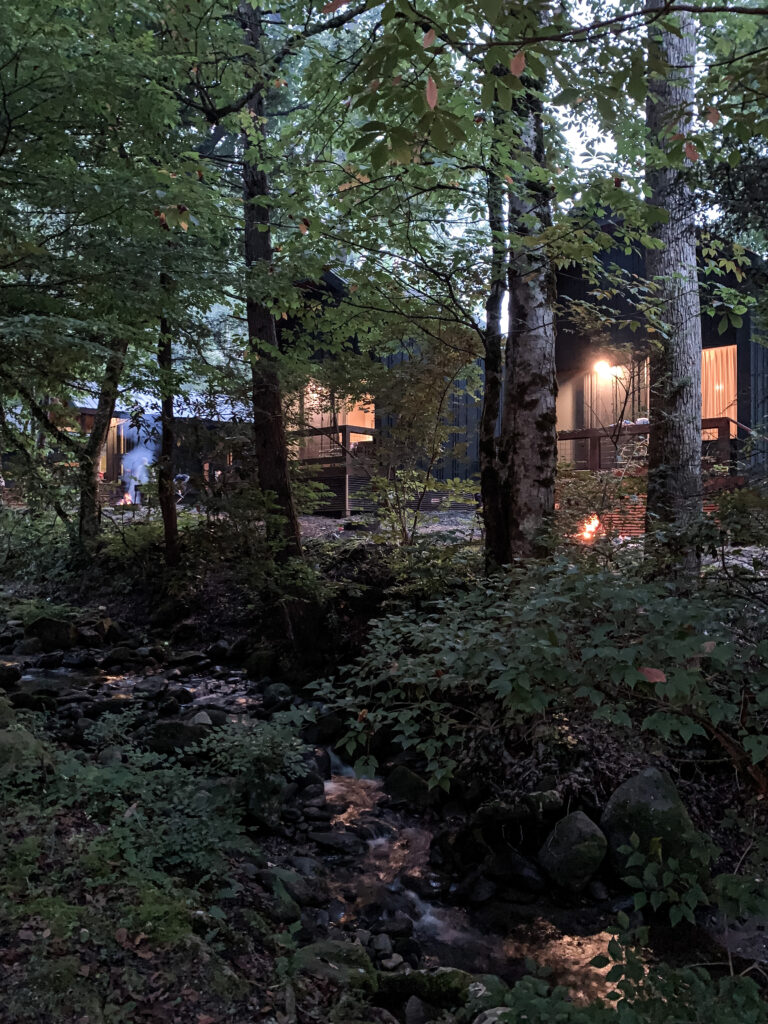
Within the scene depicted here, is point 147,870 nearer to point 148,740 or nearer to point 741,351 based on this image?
point 148,740

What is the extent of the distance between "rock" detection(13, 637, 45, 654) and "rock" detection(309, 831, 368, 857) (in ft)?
17.5

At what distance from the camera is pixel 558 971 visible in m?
3.78

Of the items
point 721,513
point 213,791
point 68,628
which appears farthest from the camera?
point 68,628

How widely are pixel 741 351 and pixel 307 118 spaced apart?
31.0 ft

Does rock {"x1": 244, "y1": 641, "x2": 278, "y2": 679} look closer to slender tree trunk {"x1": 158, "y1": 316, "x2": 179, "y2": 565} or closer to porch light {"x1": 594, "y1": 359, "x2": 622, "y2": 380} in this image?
slender tree trunk {"x1": 158, "y1": 316, "x2": 179, "y2": 565}

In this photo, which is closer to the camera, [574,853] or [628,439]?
[574,853]

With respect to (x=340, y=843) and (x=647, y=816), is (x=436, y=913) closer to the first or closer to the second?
(x=340, y=843)

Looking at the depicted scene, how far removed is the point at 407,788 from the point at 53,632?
556 cm

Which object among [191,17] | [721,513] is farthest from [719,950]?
[191,17]

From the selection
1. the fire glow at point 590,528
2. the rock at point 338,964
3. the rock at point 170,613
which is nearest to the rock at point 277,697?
the rock at point 170,613

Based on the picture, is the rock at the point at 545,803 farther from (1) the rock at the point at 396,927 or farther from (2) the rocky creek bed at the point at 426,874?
(1) the rock at the point at 396,927

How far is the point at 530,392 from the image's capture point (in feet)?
20.7

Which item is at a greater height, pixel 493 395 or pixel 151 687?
pixel 493 395

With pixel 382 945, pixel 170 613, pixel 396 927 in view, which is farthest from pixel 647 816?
pixel 170 613
